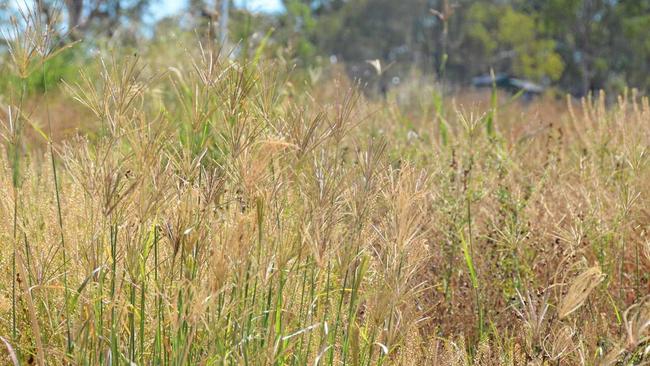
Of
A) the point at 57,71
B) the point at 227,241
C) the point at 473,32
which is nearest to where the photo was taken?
the point at 227,241

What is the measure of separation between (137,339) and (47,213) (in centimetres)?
75

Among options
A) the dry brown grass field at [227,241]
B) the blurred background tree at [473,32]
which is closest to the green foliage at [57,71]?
the blurred background tree at [473,32]

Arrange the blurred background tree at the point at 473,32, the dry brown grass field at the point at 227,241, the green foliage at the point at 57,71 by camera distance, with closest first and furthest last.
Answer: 1. the dry brown grass field at the point at 227,241
2. the green foliage at the point at 57,71
3. the blurred background tree at the point at 473,32

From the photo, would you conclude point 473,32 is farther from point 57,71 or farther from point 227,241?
point 227,241

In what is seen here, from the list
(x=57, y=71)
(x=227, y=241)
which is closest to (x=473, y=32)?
(x=57, y=71)

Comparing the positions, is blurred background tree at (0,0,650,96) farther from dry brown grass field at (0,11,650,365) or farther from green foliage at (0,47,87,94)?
dry brown grass field at (0,11,650,365)

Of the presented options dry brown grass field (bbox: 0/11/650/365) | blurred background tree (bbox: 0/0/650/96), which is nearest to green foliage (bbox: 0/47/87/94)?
blurred background tree (bbox: 0/0/650/96)

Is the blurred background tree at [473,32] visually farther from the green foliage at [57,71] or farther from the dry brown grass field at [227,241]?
the dry brown grass field at [227,241]

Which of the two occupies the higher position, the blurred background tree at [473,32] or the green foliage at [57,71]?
the green foliage at [57,71]

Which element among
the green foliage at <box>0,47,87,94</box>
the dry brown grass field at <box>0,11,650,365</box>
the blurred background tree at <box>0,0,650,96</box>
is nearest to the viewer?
the dry brown grass field at <box>0,11,650,365</box>

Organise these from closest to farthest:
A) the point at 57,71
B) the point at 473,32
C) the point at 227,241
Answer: the point at 227,241, the point at 57,71, the point at 473,32

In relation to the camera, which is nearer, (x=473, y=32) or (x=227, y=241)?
(x=227, y=241)

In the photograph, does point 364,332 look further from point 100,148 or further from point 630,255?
point 630,255

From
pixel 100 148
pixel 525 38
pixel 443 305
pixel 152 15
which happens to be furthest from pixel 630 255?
pixel 152 15
